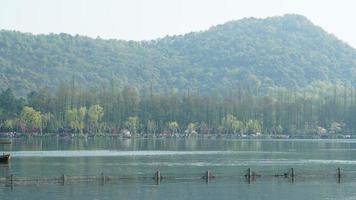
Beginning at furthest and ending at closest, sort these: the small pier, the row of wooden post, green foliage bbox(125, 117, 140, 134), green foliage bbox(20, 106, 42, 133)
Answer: green foliage bbox(125, 117, 140, 134)
green foliage bbox(20, 106, 42, 133)
the row of wooden post
the small pier

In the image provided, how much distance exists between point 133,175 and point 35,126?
347ft

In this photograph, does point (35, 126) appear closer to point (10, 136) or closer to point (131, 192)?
point (10, 136)

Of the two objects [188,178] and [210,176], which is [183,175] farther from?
[210,176]

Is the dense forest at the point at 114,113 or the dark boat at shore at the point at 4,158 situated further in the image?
the dense forest at the point at 114,113

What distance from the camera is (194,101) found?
195m

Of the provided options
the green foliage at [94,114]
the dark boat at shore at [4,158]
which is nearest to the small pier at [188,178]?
the dark boat at shore at [4,158]

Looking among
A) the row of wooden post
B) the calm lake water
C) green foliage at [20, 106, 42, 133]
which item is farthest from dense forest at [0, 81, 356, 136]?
the row of wooden post

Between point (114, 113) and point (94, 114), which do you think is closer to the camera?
point (94, 114)

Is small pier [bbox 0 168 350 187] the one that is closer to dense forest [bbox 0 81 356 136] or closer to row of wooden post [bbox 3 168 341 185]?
row of wooden post [bbox 3 168 341 185]

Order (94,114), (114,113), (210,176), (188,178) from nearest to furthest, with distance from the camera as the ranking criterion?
Answer: (210,176)
(188,178)
(94,114)
(114,113)

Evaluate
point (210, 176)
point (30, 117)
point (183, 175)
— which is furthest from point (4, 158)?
point (30, 117)

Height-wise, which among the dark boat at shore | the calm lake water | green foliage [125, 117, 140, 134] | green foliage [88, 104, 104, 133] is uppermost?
green foliage [88, 104, 104, 133]

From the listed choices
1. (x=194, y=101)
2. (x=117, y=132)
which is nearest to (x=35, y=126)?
(x=117, y=132)

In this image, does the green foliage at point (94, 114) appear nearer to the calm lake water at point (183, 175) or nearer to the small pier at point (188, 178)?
the calm lake water at point (183, 175)
